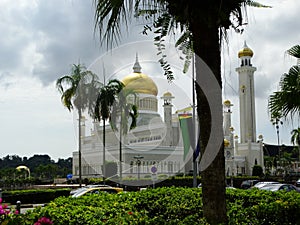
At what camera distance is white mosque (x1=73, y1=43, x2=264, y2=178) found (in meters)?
61.6

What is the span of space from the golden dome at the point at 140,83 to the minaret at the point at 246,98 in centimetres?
1984

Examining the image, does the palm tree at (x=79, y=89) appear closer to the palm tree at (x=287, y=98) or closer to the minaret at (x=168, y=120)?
the palm tree at (x=287, y=98)

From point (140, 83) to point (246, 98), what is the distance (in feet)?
78.6

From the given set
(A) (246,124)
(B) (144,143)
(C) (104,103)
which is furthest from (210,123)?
(A) (246,124)

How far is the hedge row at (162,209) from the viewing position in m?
7.13

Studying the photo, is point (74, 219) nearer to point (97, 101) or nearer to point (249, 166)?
point (97, 101)

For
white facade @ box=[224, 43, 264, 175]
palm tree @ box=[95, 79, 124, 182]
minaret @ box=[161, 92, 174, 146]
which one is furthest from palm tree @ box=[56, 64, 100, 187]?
white facade @ box=[224, 43, 264, 175]

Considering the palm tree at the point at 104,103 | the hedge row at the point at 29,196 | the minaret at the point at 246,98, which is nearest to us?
the hedge row at the point at 29,196

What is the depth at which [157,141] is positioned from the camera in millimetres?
66375

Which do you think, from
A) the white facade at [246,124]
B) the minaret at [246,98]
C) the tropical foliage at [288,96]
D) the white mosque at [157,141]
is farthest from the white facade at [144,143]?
the tropical foliage at [288,96]

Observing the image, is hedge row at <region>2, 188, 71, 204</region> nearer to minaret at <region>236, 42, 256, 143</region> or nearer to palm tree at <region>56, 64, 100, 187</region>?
palm tree at <region>56, 64, 100, 187</region>

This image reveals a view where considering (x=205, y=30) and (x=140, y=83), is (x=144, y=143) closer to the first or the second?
(x=140, y=83)

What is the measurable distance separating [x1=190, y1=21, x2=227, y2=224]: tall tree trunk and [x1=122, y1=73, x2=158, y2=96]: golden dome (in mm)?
62387

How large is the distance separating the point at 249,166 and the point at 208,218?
73072 mm
